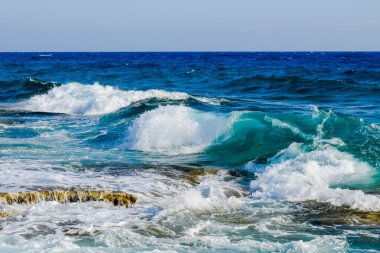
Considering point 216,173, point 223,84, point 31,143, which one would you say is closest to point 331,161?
point 216,173

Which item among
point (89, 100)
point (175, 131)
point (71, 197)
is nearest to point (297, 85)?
point (89, 100)

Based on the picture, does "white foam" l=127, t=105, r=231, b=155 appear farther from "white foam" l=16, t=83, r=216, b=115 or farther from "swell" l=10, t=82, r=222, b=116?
"white foam" l=16, t=83, r=216, b=115

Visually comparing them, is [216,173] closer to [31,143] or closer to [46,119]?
[31,143]

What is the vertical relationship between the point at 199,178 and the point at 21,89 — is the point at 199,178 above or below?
above

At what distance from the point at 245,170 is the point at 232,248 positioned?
5.00 metres

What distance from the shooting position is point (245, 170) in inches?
→ 469

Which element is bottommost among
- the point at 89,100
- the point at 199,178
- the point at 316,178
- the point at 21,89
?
the point at 21,89

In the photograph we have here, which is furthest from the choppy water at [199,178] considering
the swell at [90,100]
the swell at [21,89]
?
the swell at [21,89]

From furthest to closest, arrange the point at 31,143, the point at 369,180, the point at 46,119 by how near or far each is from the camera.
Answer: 1. the point at 46,119
2. the point at 31,143
3. the point at 369,180

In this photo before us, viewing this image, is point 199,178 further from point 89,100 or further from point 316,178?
point 89,100

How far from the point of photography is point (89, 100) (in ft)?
83.7

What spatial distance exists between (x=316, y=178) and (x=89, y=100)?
53.9 feet

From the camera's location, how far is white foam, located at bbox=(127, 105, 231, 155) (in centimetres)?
1466

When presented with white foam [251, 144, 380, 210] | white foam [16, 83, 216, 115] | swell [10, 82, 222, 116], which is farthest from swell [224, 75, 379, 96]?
white foam [251, 144, 380, 210]
